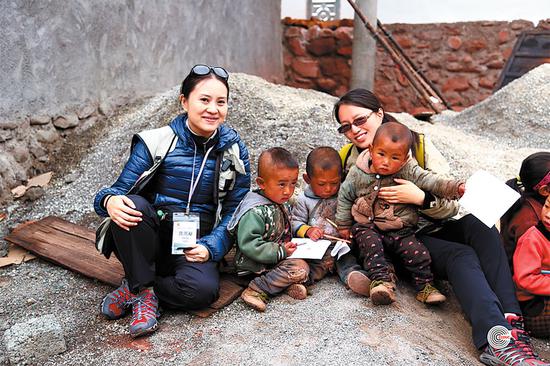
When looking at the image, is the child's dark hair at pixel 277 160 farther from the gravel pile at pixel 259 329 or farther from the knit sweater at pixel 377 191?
the gravel pile at pixel 259 329

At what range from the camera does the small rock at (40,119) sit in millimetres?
4496

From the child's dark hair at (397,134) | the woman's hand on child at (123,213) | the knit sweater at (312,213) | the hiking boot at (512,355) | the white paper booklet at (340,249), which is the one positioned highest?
the child's dark hair at (397,134)

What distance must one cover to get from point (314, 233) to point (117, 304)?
1.07 metres

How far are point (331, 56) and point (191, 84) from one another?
27.2 ft

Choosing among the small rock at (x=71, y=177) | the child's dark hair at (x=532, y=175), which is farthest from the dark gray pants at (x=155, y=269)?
the small rock at (x=71, y=177)

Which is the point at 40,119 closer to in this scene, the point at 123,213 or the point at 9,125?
the point at 9,125

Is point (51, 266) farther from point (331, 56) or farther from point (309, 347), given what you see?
point (331, 56)

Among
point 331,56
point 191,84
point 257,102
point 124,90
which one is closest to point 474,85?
point 331,56

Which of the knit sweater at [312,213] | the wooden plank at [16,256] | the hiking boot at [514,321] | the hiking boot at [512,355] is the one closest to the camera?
the hiking boot at [512,355]

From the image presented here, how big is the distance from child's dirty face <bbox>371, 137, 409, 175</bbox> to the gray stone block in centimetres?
166

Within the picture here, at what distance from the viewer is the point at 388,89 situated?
34.6ft

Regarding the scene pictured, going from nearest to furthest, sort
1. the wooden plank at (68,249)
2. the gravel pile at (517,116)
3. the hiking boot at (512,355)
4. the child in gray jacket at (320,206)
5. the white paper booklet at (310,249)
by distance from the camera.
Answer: the hiking boot at (512,355)
the white paper booklet at (310,249)
the child in gray jacket at (320,206)
the wooden plank at (68,249)
the gravel pile at (517,116)

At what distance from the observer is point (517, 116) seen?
6668mm

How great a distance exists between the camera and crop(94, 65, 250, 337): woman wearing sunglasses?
2.38 meters
